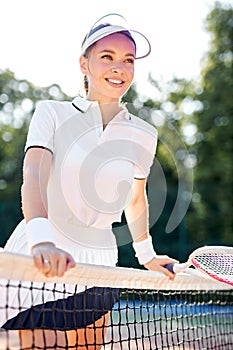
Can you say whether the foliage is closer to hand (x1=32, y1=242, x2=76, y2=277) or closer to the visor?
the visor

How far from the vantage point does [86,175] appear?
2053 millimetres

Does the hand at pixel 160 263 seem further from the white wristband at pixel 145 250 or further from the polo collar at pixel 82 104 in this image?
the polo collar at pixel 82 104

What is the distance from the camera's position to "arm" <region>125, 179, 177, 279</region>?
2342 mm

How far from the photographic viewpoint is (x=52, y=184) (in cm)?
201

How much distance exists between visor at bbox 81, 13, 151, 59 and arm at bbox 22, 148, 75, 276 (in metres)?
0.40

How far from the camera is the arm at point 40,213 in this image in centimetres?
154

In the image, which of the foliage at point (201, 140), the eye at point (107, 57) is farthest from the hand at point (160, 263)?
the foliage at point (201, 140)

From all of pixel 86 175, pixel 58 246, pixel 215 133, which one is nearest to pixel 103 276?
pixel 58 246

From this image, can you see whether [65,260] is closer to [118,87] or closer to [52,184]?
[52,184]

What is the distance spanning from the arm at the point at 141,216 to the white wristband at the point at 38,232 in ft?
2.15

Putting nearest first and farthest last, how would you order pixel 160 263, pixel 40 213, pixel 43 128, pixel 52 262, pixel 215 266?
pixel 52 262 → pixel 40 213 → pixel 43 128 → pixel 160 263 → pixel 215 266

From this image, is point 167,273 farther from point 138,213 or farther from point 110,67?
point 110,67

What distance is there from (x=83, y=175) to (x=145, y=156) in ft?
1.01

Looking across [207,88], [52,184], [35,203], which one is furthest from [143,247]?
[207,88]
